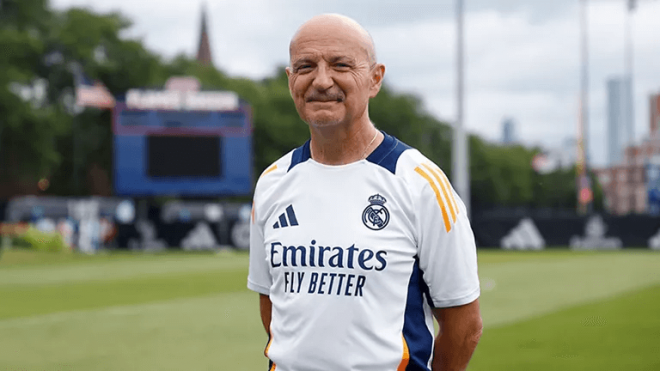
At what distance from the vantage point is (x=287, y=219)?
97.4 inches

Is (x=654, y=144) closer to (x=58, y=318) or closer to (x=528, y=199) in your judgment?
(x=528, y=199)

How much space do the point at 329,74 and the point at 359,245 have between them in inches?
19.0

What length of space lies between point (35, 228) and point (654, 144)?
10552 cm

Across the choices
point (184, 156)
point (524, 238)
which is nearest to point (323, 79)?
point (184, 156)

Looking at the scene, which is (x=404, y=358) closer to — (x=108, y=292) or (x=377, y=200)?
(x=377, y=200)

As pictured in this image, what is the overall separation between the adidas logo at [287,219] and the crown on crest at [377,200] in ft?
0.78

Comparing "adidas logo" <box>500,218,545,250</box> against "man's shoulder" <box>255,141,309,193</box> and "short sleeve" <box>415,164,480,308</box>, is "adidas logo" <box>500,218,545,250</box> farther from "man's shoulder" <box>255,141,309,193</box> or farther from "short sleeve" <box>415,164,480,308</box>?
"short sleeve" <box>415,164,480,308</box>

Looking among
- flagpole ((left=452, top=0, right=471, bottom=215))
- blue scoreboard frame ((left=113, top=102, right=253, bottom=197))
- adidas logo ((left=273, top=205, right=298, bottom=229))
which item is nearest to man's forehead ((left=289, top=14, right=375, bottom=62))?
adidas logo ((left=273, top=205, right=298, bottom=229))

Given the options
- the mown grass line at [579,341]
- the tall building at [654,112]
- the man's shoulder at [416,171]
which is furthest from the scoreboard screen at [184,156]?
the tall building at [654,112]

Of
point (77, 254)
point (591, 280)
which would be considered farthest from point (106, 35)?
point (591, 280)

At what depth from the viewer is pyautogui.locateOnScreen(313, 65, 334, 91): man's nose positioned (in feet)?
7.52

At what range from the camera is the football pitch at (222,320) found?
328 inches

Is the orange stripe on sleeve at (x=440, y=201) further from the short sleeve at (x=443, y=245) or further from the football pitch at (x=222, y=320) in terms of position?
the football pitch at (x=222, y=320)

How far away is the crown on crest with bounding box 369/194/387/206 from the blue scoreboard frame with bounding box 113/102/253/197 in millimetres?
27290
